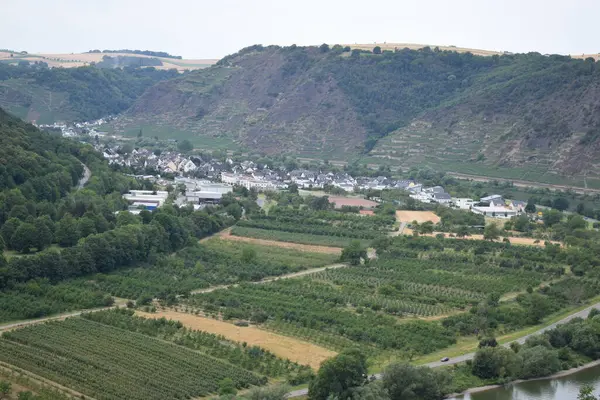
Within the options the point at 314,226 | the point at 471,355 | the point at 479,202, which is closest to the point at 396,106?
the point at 479,202

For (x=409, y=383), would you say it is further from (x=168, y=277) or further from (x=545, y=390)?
(x=168, y=277)

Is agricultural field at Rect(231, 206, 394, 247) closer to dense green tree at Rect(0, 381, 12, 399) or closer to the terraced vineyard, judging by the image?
the terraced vineyard

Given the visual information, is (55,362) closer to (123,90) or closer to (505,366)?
(505,366)

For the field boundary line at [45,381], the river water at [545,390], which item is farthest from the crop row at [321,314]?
the field boundary line at [45,381]

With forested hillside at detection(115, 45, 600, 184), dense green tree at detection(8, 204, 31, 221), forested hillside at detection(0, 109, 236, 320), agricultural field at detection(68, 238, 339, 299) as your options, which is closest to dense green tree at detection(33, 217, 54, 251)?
forested hillside at detection(0, 109, 236, 320)

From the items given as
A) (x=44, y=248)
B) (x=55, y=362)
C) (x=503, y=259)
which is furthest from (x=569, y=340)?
(x=44, y=248)
